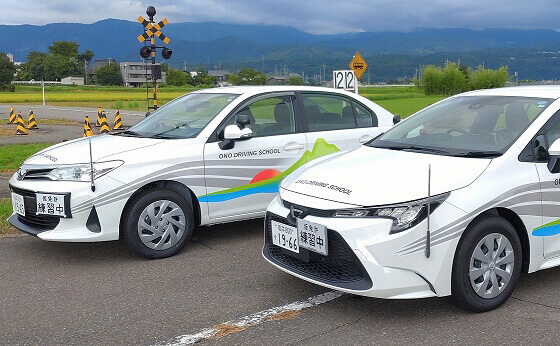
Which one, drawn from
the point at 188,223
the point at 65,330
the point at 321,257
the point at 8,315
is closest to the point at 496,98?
the point at 321,257

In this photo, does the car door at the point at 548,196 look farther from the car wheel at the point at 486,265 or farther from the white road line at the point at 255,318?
the white road line at the point at 255,318

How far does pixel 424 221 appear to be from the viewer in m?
4.05

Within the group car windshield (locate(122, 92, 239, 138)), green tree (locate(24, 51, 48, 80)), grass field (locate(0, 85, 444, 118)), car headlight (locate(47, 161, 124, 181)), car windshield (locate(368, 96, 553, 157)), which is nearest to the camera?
car windshield (locate(368, 96, 553, 157))

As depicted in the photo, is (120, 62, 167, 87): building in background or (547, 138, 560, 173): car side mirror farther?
(120, 62, 167, 87): building in background

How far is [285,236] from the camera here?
457cm

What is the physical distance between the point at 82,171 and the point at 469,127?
3.38 meters

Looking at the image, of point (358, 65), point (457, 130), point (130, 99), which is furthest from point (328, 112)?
point (130, 99)

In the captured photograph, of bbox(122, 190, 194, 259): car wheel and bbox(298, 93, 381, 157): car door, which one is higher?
bbox(298, 93, 381, 157): car door

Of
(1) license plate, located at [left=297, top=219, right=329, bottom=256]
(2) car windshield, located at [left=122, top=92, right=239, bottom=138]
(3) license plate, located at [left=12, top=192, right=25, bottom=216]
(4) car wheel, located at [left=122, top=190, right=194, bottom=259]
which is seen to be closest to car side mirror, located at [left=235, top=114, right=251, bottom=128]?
(2) car windshield, located at [left=122, top=92, right=239, bottom=138]

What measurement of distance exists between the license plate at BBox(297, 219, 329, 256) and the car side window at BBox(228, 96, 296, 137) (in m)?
2.28

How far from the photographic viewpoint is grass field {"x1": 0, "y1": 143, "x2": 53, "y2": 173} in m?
11.5

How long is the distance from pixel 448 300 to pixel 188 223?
256cm

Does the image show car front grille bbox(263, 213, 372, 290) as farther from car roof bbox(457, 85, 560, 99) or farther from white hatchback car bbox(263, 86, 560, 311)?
car roof bbox(457, 85, 560, 99)

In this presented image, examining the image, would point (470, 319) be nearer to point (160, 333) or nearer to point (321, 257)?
point (321, 257)
